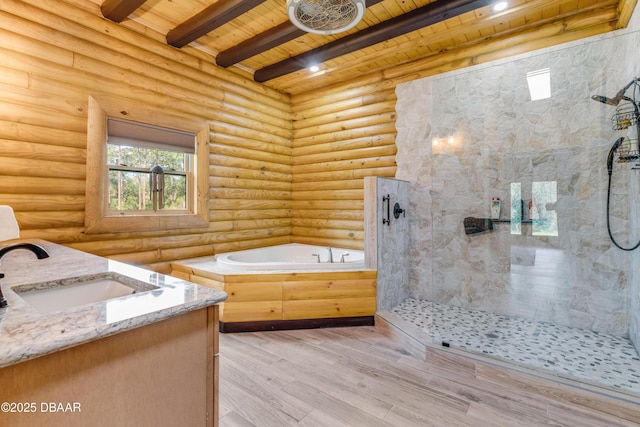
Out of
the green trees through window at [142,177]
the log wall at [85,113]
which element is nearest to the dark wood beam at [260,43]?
the log wall at [85,113]

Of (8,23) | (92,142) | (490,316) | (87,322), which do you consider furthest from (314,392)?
(8,23)

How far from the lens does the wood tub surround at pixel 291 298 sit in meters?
2.83

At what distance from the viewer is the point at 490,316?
3.03 m

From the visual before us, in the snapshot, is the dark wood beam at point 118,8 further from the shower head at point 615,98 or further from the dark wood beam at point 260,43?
the shower head at point 615,98

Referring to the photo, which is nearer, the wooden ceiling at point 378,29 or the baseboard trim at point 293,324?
the wooden ceiling at point 378,29

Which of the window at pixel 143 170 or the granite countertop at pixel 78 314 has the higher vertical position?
the window at pixel 143 170

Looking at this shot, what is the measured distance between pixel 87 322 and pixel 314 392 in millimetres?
1554

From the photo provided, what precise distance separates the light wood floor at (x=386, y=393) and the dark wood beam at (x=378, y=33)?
2.81m

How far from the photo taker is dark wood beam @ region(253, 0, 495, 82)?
8.41 ft

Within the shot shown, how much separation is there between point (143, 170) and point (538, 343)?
3949mm

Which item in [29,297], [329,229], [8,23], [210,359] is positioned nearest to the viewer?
[210,359]

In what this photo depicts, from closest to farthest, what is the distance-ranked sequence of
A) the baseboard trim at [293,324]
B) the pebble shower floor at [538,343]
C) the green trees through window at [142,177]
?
the pebble shower floor at [538,343] → the baseboard trim at [293,324] → the green trees through window at [142,177]

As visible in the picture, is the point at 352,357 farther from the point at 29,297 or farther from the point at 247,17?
the point at 247,17

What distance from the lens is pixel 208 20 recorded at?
2746mm
